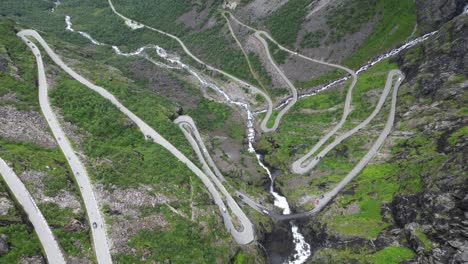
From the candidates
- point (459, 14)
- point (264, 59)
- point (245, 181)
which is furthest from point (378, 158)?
point (264, 59)

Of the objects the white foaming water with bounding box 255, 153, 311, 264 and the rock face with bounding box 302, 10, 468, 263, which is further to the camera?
the white foaming water with bounding box 255, 153, 311, 264

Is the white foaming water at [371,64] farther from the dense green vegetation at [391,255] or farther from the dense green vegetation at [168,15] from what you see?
the dense green vegetation at [168,15]

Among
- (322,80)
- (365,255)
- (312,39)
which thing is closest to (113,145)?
(365,255)

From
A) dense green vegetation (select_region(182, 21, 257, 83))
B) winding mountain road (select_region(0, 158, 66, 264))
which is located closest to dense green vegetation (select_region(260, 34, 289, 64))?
dense green vegetation (select_region(182, 21, 257, 83))

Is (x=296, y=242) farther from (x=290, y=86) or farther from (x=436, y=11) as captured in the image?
(x=436, y=11)

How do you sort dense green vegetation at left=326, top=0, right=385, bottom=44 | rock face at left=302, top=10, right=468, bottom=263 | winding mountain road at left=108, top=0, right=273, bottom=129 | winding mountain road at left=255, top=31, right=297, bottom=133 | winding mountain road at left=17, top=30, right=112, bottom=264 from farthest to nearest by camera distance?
1. dense green vegetation at left=326, top=0, right=385, bottom=44
2. winding mountain road at left=108, top=0, right=273, bottom=129
3. winding mountain road at left=255, top=31, right=297, bottom=133
4. rock face at left=302, top=10, right=468, bottom=263
5. winding mountain road at left=17, top=30, right=112, bottom=264

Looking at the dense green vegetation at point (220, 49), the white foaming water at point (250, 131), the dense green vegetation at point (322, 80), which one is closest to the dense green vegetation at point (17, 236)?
the white foaming water at point (250, 131)

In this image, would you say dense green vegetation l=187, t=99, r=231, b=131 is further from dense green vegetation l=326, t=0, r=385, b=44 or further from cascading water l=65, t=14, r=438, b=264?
dense green vegetation l=326, t=0, r=385, b=44
